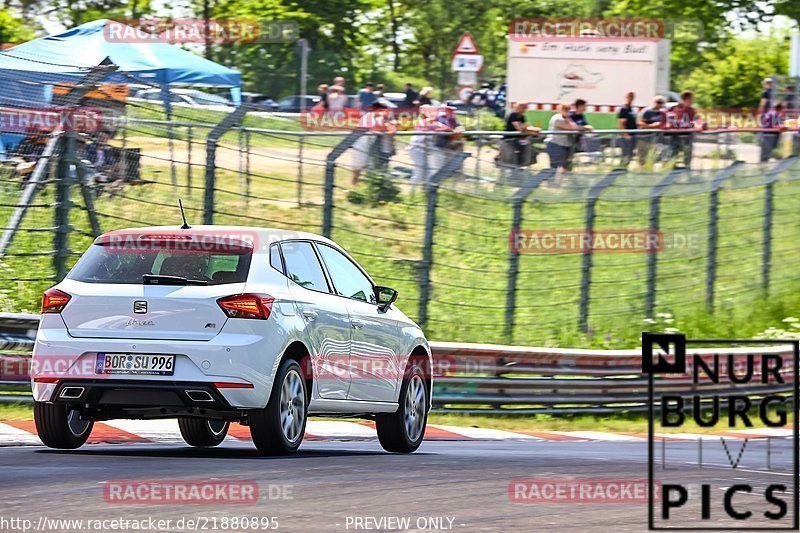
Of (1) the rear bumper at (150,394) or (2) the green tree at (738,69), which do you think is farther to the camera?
(2) the green tree at (738,69)

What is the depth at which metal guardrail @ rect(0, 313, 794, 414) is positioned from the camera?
14805 mm

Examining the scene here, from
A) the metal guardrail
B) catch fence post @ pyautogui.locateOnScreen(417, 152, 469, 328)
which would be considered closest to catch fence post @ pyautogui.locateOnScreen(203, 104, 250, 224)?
catch fence post @ pyautogui.locateOnScreen(417, 152, 469, 328)

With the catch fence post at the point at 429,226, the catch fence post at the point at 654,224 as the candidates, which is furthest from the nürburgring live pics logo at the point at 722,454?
the catch fence post at the point at 429,226

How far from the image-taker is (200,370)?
923cm

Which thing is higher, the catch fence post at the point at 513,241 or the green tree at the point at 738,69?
the green tree at the point at 738,69

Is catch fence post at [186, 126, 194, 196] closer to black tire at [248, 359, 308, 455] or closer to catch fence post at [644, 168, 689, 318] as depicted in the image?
catch fence post at [644, 168, 689, 318]

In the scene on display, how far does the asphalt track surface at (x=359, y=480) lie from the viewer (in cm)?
733

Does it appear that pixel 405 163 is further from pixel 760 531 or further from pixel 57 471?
pixel 760 531

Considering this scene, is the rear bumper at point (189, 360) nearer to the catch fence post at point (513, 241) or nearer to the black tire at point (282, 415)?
the black tire at point (282, 415)

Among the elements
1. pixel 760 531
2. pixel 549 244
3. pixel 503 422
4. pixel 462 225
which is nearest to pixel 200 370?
pixel 760 531

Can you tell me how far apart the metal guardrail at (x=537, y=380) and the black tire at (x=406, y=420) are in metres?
2.83

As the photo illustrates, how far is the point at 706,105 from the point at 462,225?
30.6 metres

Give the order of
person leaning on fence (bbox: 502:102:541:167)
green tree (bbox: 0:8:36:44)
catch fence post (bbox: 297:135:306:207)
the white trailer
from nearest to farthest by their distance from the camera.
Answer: catch fence post (bbox: 297:135:306:207), person leaning on fence (bbox: 502:102:541:167), the white trailer, green tree (bbox: 0:8:36:44)

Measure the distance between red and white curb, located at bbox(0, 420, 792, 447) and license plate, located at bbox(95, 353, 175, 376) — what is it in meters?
1.59
